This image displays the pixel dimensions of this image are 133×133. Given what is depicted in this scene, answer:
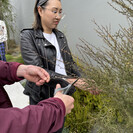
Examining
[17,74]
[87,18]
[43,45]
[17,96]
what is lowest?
[17,96]

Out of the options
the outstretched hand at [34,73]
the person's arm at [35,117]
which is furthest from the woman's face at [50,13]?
the person's arm at [35,117]

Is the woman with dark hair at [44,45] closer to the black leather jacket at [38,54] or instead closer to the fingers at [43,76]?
the black leather jacket at [38,54]

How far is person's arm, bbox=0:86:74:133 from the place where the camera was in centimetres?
54

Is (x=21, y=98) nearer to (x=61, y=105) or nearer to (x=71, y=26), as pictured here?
(x=71, y=26)

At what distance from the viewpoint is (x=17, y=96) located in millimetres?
3383

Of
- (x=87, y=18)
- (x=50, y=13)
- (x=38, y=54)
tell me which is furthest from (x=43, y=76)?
(x=87, y=18)

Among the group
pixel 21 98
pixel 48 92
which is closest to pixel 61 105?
pixel 48 92

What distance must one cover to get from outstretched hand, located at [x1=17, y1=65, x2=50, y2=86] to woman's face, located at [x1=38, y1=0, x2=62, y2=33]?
65 centimetres

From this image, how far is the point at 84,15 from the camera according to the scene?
9.78ft

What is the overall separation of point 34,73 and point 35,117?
0.43 meters

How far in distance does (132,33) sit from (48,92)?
1.03 meters

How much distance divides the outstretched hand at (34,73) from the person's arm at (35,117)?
0.30 metres

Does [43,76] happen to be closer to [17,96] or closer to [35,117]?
[35,117]

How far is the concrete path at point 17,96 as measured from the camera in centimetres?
303
